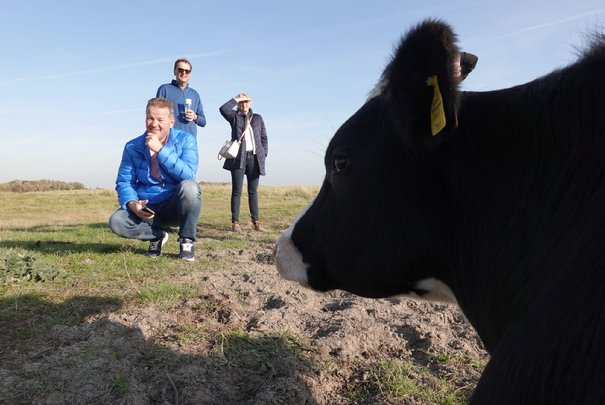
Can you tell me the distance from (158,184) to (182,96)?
1.92m

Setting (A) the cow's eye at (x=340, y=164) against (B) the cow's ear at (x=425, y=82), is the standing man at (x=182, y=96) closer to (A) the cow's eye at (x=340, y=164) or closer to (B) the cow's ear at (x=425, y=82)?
(A) the cow's eye at (x=340, y=164)

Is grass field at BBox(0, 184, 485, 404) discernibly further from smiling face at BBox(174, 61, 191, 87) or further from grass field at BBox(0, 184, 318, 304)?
smiling face at BBox(174, 61, 191, 87)

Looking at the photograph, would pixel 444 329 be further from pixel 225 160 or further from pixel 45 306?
pixel 225 160

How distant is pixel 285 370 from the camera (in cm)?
293

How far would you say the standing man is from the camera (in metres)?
7.32

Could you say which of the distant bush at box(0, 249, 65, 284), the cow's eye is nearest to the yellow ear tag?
the cow's eye

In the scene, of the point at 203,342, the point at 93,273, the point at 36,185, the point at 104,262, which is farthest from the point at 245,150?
the point at 36,185

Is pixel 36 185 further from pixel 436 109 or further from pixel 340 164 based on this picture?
pixel 436 109

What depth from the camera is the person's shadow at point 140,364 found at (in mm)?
2695

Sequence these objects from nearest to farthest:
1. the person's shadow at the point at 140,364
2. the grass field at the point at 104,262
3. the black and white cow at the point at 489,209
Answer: the black and white cow at the point at 489,209
the person's shadow at the point at 140,364
the grass field at the point at 104,262

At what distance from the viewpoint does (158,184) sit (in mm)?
6066

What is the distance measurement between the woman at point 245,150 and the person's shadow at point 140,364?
17.6ft

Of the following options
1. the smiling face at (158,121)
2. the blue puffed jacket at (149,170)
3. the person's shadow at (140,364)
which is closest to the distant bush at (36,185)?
the blue puffed jacket at (149,170)

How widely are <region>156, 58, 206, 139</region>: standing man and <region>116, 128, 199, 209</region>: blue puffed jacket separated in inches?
51.0
